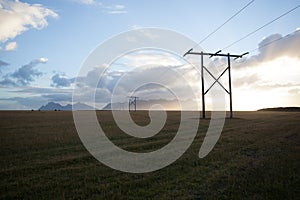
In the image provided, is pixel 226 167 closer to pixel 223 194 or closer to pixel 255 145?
pixel 223 194

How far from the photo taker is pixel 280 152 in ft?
46.2

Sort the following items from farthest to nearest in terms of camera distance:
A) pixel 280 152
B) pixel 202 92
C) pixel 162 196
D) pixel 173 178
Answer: pixel 202 92 → pixel 280 152 → pixel 173 178 → pixel 162 196

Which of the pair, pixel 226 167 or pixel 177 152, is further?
pixel 177 152

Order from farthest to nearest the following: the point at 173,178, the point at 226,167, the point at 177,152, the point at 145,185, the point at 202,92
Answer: the point at 202,92 < the point at 177,152 < the point at 226,167 < the point at 173,178 < the point at 145,185

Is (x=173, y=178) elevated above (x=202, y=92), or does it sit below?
→ below

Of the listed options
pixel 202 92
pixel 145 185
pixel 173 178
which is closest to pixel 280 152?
pixel 173 178

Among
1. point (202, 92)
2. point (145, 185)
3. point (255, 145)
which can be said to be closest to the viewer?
point (145, 185)

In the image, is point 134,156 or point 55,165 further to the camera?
point 134,156

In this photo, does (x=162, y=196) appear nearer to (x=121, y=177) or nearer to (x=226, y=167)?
(x=121, y=177)

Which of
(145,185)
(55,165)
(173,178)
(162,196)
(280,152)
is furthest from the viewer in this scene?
(280,152)

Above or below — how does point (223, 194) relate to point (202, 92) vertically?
below

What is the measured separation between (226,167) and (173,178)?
273cm

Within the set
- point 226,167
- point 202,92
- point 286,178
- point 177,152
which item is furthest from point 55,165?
point 202,92

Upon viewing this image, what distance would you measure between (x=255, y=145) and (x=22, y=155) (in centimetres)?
1408
